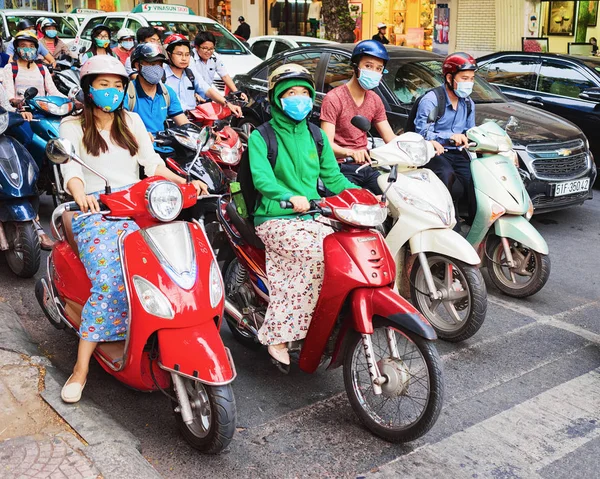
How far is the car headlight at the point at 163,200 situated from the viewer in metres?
3.53

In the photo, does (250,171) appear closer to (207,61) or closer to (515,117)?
(515,117)

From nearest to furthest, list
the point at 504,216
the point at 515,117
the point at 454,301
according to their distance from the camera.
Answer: the point at 454,301, the point at 504,216, the point at 515,117

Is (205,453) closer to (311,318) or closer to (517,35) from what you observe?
(311,318)

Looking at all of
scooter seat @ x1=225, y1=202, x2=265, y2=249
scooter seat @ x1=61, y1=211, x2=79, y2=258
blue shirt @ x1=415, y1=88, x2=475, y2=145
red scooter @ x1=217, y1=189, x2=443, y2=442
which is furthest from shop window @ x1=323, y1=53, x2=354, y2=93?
red scooter @ x1=217, y1=189, x2=443, y2=442

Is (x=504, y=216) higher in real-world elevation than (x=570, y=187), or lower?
higher

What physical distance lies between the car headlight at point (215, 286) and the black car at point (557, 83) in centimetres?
695

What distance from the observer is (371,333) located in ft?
11.9

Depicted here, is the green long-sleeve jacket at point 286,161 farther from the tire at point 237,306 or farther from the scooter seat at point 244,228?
the tire at point 237,306

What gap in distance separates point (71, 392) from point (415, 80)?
5427 mm

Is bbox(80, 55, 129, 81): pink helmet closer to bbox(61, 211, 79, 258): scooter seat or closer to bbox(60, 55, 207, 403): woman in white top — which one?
bbox(60, 55, 207, 403): woman in white top

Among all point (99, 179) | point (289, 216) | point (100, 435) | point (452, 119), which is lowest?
point (100, 435)

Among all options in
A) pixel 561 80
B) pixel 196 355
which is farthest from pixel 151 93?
pixel 561 80

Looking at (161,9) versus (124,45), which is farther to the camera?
(161,9)

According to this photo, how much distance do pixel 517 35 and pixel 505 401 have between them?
1733cm
